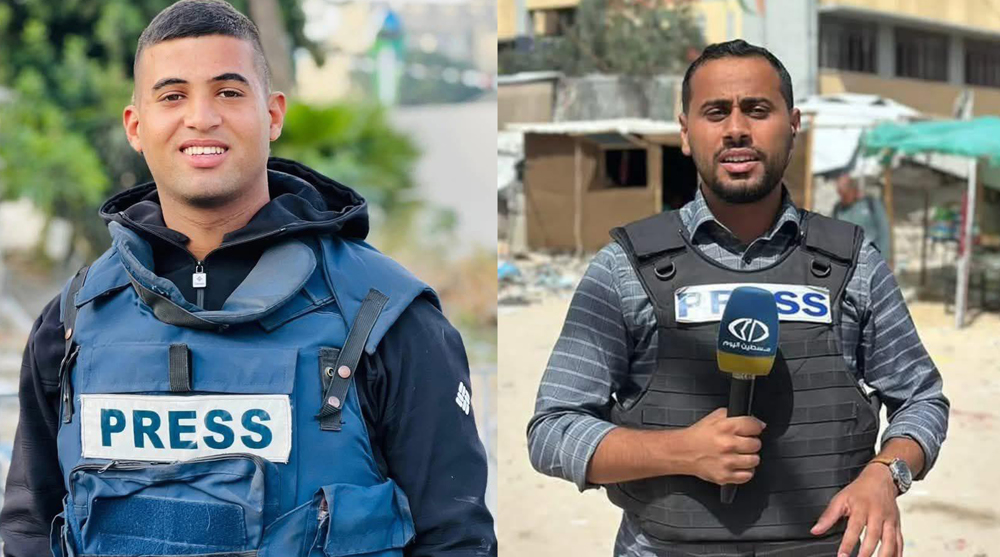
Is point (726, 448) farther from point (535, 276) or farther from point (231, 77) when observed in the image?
point (535, 276)

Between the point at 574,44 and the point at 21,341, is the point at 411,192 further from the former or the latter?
the point at 21,341

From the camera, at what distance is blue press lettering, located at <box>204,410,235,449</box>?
1.47 metres

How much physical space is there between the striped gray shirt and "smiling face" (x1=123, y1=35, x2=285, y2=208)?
0.54m

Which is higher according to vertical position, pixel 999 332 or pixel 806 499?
pixel 806 499

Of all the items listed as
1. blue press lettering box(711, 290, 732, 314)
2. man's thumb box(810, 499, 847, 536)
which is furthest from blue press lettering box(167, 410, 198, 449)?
man's thumb box(810, 499, 847, 536)

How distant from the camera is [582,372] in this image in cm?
173

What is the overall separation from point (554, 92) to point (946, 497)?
18.8 feet

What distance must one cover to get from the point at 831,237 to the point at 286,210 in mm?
820

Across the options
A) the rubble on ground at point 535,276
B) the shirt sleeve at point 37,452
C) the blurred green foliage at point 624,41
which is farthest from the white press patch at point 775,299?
the blurred green foliage at point 624,41

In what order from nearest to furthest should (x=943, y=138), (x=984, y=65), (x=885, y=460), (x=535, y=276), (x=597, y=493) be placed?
(x=885, y=460) → (x=597, y=493) → (x=943, y=138) → (x=535, y=276) → (x=984, y=65)

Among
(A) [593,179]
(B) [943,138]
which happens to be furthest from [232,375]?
(A) [593,179]

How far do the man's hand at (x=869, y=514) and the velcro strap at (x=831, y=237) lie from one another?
12.6 inches

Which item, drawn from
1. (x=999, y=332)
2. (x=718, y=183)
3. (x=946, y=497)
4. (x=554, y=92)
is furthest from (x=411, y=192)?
(x=718, y=183)

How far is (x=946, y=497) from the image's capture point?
18.1 ft
